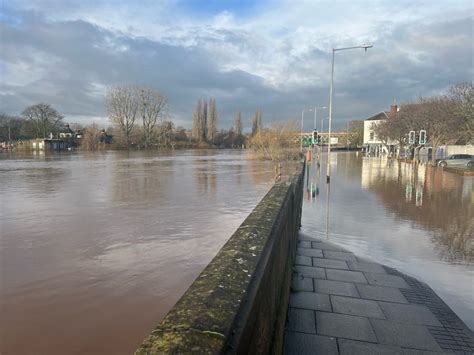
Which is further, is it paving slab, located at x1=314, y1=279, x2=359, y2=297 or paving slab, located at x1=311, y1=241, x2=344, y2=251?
paving slab, located at x1=311, y1=241, x2=344, y2=251

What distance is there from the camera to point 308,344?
12.2 feet

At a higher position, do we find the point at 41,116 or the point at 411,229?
the point at 41,116

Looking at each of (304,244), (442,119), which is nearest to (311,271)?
(304,244)

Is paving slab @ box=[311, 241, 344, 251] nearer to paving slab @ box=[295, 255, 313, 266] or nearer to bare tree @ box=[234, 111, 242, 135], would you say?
paving slab @ box=[295, 255, 313, 266]

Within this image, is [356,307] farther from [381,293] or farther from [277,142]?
Answer: [277,142]

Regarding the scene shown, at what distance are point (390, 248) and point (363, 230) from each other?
1541mm

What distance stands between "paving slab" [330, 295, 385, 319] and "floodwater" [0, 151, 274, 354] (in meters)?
2.30

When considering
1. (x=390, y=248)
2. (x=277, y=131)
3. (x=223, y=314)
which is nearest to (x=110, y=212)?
(x=390, y=248)

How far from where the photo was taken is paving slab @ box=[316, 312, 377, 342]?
12.9 feet

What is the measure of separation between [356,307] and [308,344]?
127cm

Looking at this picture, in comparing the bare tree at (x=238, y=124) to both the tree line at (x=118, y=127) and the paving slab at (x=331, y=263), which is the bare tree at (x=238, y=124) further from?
the paving slab at (x=331, y=263)

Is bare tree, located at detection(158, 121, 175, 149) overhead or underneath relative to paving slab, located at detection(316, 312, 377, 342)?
overhead

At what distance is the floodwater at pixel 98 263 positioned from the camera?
418 cm

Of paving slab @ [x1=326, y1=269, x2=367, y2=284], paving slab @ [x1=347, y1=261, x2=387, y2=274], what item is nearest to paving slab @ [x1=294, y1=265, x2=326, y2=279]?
paving slab @ [x1=326, y1=269, x2=367, y2=284]
